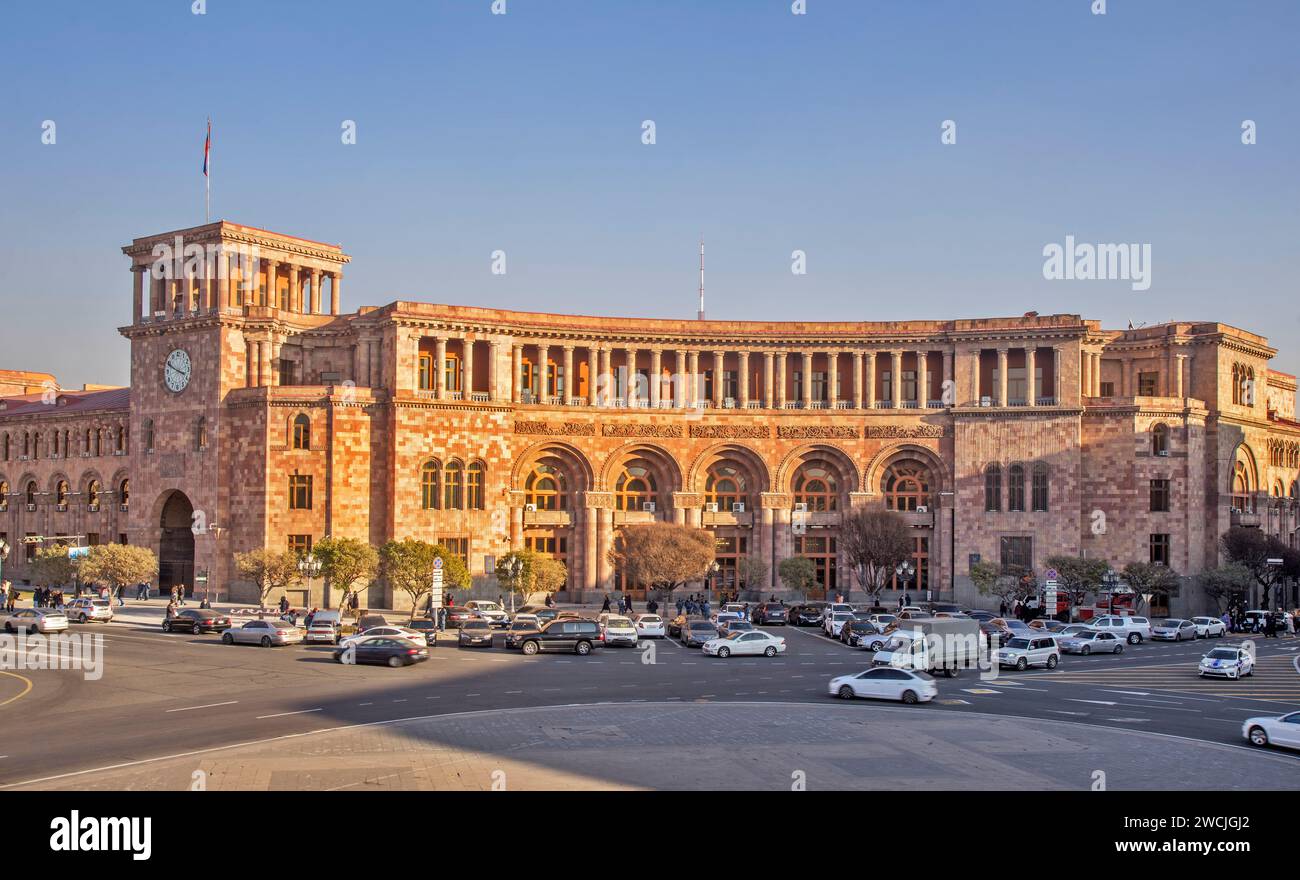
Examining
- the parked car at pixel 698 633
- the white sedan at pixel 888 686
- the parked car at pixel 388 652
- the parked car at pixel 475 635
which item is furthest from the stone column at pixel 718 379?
the white sedan at pixel 888 686

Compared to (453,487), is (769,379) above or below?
above

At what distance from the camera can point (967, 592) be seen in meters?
73.9

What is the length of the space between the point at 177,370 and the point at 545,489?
24.1 meters

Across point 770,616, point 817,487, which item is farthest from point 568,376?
point 770,616

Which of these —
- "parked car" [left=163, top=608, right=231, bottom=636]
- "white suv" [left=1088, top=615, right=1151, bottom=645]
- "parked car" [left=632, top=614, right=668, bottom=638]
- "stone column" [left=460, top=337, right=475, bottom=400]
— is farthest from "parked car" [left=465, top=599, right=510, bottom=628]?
"white suv" [left=1088, top=615, right=1151, bottom=645]

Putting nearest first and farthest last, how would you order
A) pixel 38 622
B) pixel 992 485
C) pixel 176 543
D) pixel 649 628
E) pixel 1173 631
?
1. pixel 38 622
2. pixel 649 628
3. pixel 1173 631
4. pixel 176 543
5. pixel 992 485

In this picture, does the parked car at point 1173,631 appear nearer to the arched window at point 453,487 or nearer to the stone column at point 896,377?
the stone column at point 896,377

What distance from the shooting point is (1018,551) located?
245 feet

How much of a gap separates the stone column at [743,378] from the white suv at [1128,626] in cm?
2782

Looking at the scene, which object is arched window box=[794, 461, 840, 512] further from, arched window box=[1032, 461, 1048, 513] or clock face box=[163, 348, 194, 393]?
clock face box=[163, 348, 194, 393]

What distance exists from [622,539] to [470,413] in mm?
12210

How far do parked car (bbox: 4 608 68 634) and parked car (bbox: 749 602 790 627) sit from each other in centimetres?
3307

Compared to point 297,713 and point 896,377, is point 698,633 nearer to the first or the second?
point 297,713

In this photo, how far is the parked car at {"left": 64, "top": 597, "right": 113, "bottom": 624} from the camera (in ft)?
190
